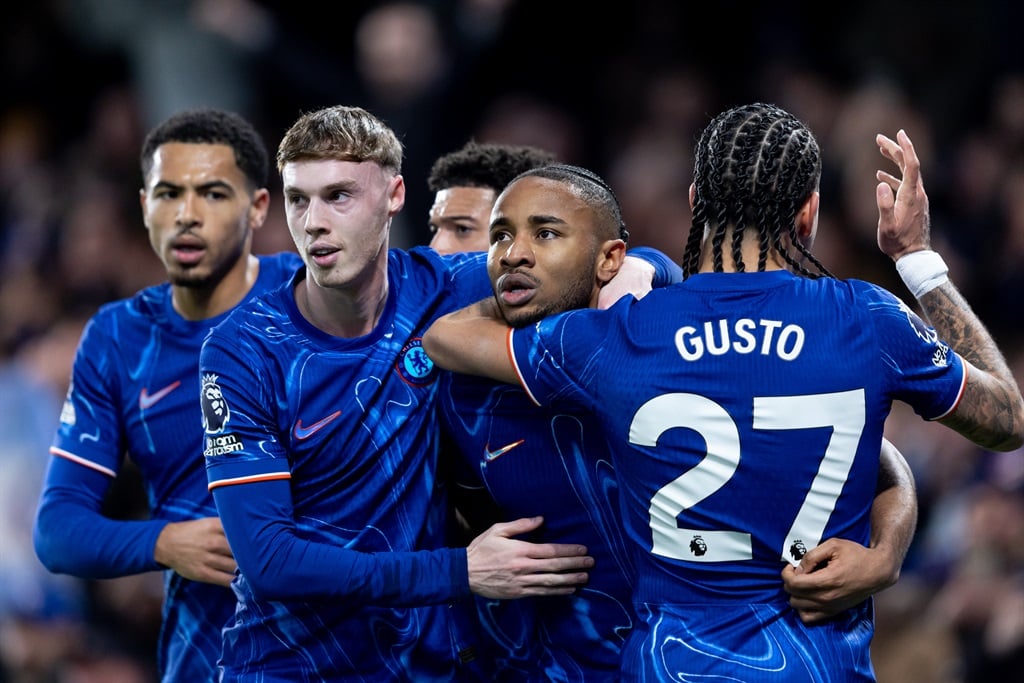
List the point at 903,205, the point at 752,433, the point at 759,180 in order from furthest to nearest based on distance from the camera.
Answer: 1. the point at 903,205
2. the point at 759,180
3. the point at 752,433

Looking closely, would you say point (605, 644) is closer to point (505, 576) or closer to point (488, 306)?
point (505, 576)

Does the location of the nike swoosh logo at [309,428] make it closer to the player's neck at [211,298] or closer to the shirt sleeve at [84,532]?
the shirt sleeve at [84,532]

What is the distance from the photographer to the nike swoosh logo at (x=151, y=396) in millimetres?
4309

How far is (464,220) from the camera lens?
4559 mm

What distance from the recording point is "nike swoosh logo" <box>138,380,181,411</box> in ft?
14.1

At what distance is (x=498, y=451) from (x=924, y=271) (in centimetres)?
119

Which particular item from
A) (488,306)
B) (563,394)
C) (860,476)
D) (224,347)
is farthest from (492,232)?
(860,476)

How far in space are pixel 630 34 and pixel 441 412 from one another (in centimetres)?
577

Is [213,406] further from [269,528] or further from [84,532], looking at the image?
[84,532]

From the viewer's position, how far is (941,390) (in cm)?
322

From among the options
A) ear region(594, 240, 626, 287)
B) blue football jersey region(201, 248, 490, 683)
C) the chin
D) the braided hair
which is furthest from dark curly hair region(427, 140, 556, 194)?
the braided hair

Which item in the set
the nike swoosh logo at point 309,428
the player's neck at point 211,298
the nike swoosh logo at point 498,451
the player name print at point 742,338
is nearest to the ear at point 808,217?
the player name print at point 742,338

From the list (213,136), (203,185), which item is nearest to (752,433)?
(203,185)

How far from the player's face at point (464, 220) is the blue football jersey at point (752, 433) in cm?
137
